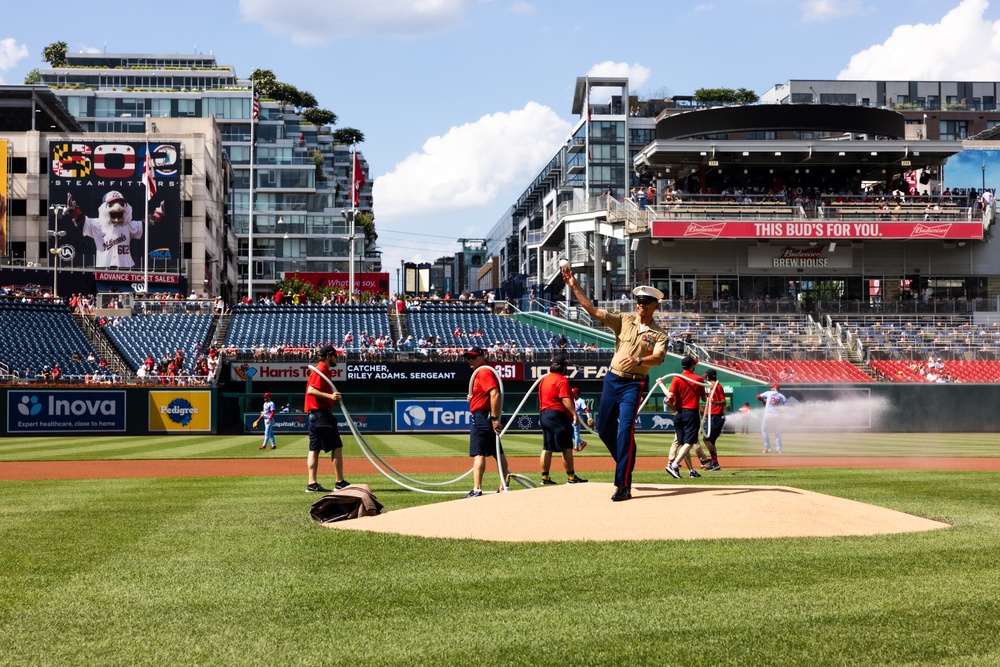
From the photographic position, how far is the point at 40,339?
1778 inches

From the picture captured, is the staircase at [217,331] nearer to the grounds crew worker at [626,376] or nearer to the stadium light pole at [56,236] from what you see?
the stadium light pole at [56,236]

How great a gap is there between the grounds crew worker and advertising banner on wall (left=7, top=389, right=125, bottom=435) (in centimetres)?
3158

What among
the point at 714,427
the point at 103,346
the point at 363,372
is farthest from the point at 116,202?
the point at 714,427

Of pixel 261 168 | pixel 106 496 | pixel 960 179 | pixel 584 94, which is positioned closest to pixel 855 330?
pixel 960 179

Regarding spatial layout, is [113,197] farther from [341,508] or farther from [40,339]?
[341,508]

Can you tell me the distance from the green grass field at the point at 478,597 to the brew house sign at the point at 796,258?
1882 inches

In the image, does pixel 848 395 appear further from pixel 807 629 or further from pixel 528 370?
pixel 807 629

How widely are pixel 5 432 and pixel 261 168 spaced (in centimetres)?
7341

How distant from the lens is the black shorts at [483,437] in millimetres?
13297

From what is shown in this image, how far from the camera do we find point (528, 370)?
1710 inches

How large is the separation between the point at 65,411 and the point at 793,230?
36.5 m

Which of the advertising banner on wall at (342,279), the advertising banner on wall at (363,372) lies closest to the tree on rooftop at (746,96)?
the advertising banner on wall at (342,279)

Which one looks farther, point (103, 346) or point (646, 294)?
point (103, 346)

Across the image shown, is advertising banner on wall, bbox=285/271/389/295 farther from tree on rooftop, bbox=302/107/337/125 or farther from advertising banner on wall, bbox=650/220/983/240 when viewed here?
advertising banner on wall, bbox=650/220/983/240
